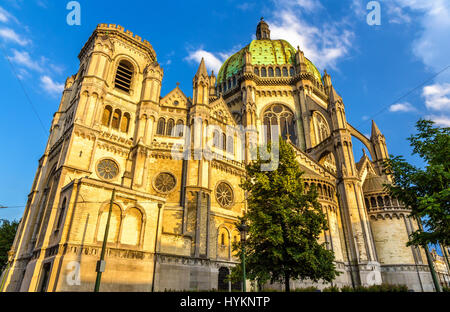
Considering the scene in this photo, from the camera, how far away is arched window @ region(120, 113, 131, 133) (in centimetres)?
2812

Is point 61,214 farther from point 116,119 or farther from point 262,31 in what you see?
point 262,31

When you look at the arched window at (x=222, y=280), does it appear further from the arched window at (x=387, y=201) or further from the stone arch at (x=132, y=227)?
the arched window at (x=387, y=201)

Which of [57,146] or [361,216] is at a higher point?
[57,146]

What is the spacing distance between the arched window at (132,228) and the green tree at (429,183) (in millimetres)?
15792

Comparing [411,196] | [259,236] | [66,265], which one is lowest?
[66,265]

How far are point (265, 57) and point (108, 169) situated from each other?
125ft

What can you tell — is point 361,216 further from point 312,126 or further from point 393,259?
Result: point 312,126

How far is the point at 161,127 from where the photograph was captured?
2908cm

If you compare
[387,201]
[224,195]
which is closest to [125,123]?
[224,195]

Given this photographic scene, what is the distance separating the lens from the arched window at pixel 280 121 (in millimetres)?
44625

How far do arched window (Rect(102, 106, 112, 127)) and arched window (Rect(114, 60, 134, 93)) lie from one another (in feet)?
12.0
